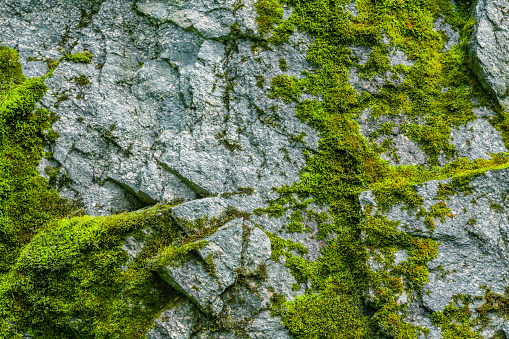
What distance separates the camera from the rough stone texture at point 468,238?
5281 millimetres

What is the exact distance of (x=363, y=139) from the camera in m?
6.47

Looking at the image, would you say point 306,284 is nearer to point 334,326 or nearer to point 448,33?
point 334,326

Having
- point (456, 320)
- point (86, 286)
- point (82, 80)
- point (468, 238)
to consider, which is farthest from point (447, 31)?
point (86, 286)

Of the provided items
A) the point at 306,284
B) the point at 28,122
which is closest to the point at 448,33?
the point at 306,284

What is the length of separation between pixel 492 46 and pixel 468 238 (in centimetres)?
428

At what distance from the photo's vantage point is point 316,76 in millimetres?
6793

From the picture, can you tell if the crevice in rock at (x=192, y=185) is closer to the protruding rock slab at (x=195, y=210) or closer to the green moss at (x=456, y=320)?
the protruding rock slab at (x=195, y=210)

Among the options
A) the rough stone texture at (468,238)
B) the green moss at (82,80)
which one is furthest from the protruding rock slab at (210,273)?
the green moss at (82,80)

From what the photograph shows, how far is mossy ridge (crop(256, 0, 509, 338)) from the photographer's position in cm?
547

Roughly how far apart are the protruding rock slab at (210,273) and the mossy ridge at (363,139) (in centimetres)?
88

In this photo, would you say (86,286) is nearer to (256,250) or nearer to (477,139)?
(256,250)

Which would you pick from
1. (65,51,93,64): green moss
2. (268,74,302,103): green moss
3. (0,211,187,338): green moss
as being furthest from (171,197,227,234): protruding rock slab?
(65,51,93,64): green moss

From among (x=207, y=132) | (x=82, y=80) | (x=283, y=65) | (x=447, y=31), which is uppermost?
(x=447, y=31)

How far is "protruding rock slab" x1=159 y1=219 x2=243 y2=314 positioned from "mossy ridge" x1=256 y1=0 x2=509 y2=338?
2.90 ft
